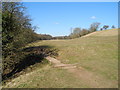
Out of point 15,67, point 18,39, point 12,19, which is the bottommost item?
point 15,67

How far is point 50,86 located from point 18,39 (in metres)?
5.29

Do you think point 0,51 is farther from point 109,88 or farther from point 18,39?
point 109,88

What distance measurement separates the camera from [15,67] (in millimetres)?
11203

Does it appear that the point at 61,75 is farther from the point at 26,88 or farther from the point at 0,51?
the point at 0,51

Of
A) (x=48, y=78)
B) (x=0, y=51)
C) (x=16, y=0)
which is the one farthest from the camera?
(x=16, y=0)

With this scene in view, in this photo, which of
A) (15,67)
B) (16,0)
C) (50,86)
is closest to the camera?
(50,86)

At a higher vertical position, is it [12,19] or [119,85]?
[12,19]

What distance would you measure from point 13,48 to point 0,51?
956 millimetres

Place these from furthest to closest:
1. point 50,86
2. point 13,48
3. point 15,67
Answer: point 15,67 < point 13,48 < point 50,86

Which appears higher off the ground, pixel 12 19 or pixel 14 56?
pixel 12 19

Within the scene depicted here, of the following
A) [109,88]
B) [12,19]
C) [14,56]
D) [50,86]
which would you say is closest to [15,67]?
[14,56]

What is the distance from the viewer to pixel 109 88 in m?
4.47

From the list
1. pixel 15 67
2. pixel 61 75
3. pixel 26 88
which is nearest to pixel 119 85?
pixel 61 75

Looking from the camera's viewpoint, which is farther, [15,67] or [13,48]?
[15,67]
